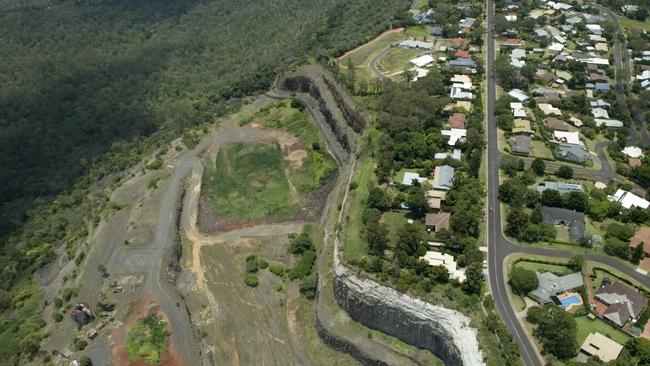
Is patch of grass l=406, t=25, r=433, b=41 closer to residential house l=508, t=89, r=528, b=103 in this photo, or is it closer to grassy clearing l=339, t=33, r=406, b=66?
grassy clearing l=339, t=33, r=406, b=66

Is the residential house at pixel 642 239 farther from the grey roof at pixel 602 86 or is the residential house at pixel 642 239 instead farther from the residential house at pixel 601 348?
the grey roof at pixel 602 86

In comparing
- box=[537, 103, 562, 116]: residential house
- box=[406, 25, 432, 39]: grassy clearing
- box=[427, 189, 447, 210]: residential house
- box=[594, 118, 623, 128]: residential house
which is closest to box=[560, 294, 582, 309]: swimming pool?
box=[427, 189, 447, 210]: residential house

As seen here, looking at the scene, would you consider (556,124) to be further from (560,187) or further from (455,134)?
(560,187)

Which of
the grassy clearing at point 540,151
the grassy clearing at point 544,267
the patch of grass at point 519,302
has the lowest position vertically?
the patch of grass at point 519,302

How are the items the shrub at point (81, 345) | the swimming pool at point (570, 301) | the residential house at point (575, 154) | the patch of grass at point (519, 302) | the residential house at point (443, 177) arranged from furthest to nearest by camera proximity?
the residential house at point (575, 154) → the residential house at point (443, 177) → the shrub at point (81, 345) → the patch of grass at point (519, 302) → the swimming pool at point (570, 301)

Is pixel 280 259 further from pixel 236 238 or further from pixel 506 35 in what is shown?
pixel 506 35

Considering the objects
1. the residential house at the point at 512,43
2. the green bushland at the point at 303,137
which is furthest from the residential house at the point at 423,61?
the green bushland at the point at 303,137

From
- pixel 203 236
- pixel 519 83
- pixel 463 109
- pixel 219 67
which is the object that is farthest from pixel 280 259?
pixel 219 67

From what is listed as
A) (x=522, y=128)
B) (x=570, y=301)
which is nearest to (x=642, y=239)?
(x=570, y=301)
